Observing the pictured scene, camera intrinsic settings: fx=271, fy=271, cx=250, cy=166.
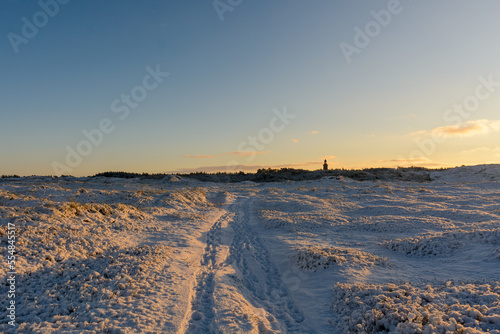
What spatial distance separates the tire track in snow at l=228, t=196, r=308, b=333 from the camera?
8206 mm

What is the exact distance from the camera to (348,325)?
7055 mm

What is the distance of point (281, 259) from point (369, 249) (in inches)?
194

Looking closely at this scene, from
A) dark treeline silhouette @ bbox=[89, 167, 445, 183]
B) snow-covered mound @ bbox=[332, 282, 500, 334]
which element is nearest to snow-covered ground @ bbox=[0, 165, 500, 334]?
snow-covered mound @ bbox=[332, 282, 500, 334]

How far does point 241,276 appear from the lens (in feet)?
36.4

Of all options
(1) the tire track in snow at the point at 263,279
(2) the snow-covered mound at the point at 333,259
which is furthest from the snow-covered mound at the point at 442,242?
(1) the tire track in snow at the point at 263,279

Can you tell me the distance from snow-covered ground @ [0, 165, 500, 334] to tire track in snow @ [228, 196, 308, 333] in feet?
0.17

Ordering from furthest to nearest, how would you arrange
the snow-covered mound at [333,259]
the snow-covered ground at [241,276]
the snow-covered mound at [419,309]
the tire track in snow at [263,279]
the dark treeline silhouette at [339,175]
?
the dark treeline silhouette at [339,175]
the snow-covered mound at [333,259]
the tire track in snow at [263,279]
the snow-covered ground at [241,276]
the snow-covered mound at [419,309]

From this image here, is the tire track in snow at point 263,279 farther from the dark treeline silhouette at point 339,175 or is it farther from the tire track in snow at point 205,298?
the dark treeline silhouette at point 339,175

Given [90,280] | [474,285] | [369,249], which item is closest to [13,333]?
[90,280]

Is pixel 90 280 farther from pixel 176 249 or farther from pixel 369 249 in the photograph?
pixel 369 249

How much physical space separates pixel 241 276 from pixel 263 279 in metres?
0.92

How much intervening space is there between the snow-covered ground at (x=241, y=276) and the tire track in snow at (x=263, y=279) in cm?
5

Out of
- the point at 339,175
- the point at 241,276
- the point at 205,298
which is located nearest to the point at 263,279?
the point at 241,276

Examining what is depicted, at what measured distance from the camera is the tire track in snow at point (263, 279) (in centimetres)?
821
